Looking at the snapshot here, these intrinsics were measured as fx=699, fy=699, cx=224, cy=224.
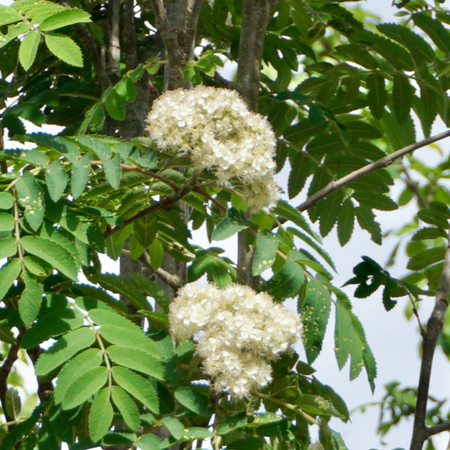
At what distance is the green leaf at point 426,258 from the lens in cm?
231

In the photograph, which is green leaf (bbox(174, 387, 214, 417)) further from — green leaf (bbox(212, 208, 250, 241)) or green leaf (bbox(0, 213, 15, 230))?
green leaf (bbox(0, 213, 15, 230))

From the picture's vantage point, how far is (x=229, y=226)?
1467 mm

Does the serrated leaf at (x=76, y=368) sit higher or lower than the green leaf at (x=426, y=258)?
higher

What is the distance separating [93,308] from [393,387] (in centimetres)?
182

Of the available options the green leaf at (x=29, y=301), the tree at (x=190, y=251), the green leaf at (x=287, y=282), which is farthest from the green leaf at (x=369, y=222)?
the green leaf at (x=29, y=301)

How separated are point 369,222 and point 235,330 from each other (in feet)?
3.26

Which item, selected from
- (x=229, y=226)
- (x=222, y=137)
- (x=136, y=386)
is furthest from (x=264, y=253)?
(x=136, y=386)

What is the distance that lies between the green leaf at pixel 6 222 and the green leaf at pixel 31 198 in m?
0.03

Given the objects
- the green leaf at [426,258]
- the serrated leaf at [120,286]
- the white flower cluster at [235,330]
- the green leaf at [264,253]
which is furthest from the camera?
the green leaf at [426,258]

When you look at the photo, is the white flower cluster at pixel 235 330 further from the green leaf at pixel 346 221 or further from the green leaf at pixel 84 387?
the green leaf at pixel 346 221

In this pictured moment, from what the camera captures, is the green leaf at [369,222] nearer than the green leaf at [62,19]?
No

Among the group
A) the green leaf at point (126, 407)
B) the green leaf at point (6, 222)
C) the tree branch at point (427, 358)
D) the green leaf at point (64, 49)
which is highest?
the green leaf at point (64, 49)

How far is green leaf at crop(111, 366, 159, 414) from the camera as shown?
130cm

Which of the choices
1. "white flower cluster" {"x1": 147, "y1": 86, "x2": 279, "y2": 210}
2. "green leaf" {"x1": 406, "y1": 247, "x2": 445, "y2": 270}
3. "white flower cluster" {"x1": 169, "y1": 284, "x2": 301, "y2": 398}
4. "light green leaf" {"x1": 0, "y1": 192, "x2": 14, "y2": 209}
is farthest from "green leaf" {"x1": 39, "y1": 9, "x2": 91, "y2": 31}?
"green leaf" {"x1": 406, "y1": 247, "x2": 445, "y2": 270}
